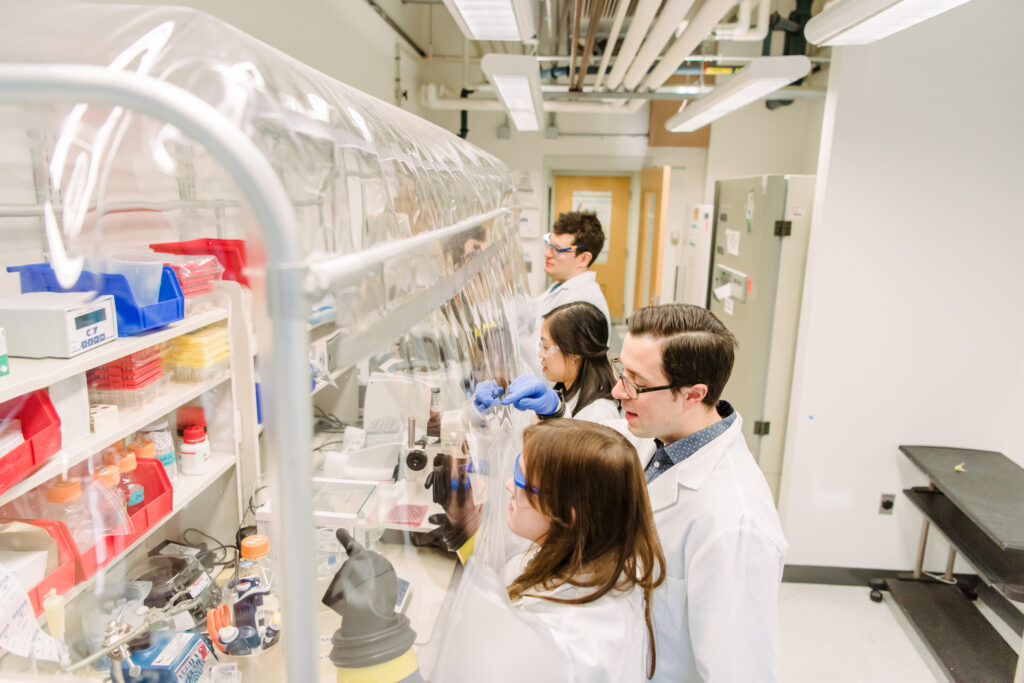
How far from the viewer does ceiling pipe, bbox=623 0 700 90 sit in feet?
6.84

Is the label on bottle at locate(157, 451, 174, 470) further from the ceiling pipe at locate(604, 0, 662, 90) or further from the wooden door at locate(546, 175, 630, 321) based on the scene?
the wooden door at locate(546, 175, 630, 321)

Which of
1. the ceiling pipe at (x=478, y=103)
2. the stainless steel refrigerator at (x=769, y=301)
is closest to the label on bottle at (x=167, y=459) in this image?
the stainless steel refrigerator at (x=769, y=301)

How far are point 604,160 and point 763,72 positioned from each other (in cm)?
345

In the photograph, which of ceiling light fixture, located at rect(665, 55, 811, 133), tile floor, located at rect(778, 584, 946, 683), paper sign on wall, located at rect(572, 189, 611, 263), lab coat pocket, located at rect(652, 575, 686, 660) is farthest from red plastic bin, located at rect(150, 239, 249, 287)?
paper sign on wall, located at rect(572, 189, 611, 263)

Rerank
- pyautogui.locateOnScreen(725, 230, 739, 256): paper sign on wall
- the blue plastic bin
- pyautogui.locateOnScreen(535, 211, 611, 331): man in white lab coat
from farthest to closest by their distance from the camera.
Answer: pyautogui.locateOnScreen(725, 230, 739, 256): paper sign on wall
pyautogui.locateOnScreen(535, 211, 611, 331): man in white lab coat
the blue plastic bin

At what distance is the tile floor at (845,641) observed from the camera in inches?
99.4

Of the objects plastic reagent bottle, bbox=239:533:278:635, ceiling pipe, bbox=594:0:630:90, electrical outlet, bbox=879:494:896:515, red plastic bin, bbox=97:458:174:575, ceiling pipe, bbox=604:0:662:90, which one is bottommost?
electrical outlet, bbox=879:494:896:515

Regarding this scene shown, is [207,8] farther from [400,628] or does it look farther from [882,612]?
[882,612]

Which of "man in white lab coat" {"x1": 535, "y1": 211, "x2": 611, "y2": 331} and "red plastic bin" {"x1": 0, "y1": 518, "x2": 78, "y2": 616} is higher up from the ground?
"man in white lab coat" {"x1": 535, "y1": 211, "x2": 611, "y2": 331}

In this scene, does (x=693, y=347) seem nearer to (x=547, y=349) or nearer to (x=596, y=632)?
(x=596, y=632)

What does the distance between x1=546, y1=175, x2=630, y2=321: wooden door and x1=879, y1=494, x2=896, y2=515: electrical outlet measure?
12.7 feet

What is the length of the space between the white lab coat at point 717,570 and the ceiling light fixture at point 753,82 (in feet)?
5.99

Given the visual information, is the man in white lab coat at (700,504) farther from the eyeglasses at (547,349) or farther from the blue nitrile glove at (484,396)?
the eyeglasses at (547,349)

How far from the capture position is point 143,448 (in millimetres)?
1571
